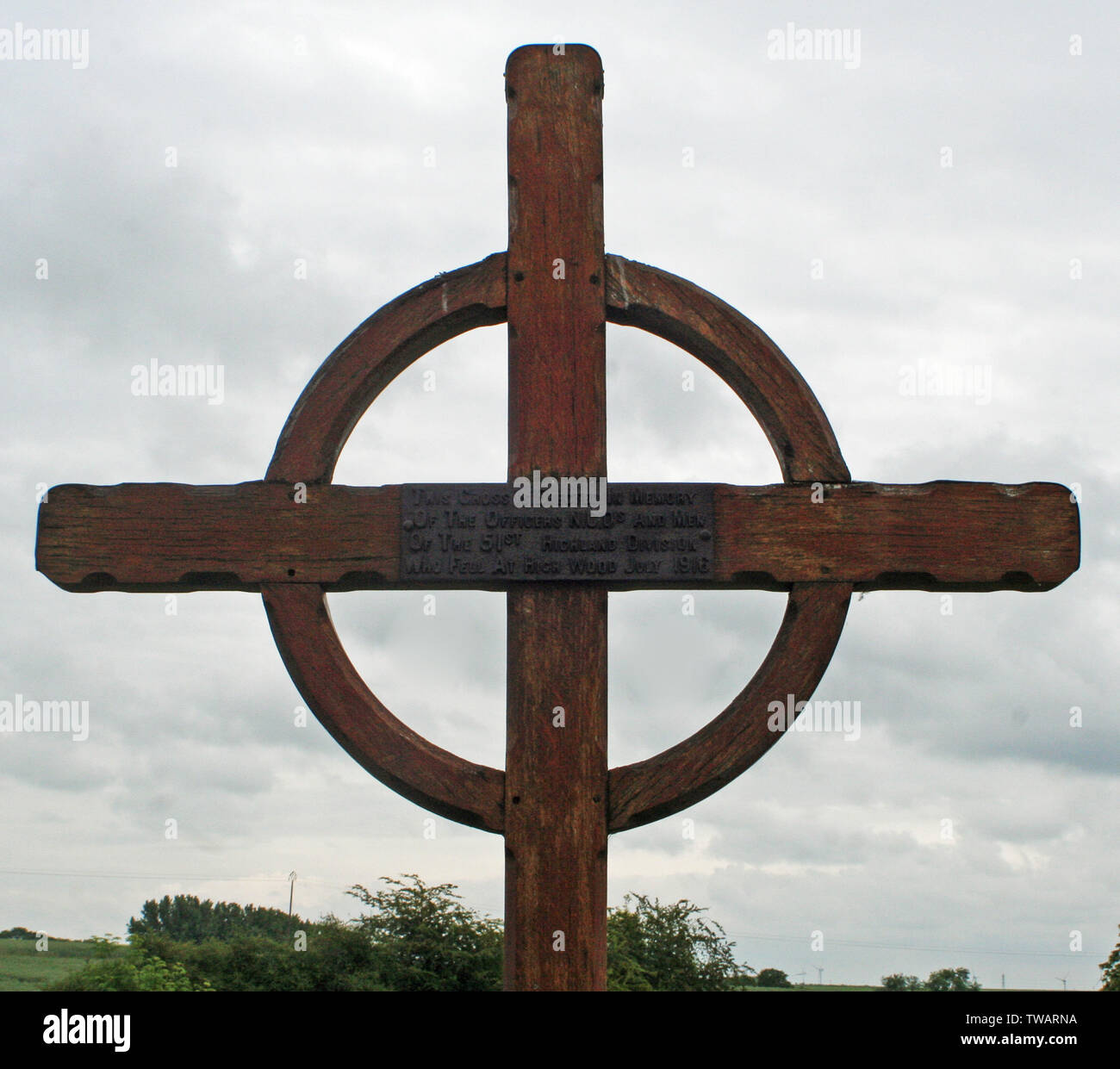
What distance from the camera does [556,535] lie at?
18.5 feet

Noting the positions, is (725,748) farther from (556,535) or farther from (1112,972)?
(1112,972)

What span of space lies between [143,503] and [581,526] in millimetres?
1985

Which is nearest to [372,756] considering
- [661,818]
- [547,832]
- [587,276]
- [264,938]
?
[547,832]

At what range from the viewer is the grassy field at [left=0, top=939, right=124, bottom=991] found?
38.4 ft

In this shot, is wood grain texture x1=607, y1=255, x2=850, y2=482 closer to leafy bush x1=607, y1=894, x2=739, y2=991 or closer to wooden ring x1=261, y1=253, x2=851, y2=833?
wooden ring x1=261, y1=253, x2=851, y2=833

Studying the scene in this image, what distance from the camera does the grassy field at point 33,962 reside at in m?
11.7

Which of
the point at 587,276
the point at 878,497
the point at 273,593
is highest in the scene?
the point at 587,276

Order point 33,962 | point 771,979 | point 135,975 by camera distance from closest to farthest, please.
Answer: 1. point 771,979
2. point 33,962
3. point 135,975

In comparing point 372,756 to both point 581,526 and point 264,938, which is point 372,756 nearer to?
point 581,526

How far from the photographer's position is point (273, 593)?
570 centimetres

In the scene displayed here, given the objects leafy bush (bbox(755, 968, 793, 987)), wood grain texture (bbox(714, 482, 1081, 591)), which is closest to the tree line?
leafy bush (bbox(755, 968, 793, 987))

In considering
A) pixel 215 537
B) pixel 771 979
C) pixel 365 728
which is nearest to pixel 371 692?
pixel 365 728

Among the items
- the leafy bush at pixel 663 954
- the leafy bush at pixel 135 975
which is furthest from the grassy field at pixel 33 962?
the leafy bush at pixel 663 954

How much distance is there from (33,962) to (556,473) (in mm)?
9941
